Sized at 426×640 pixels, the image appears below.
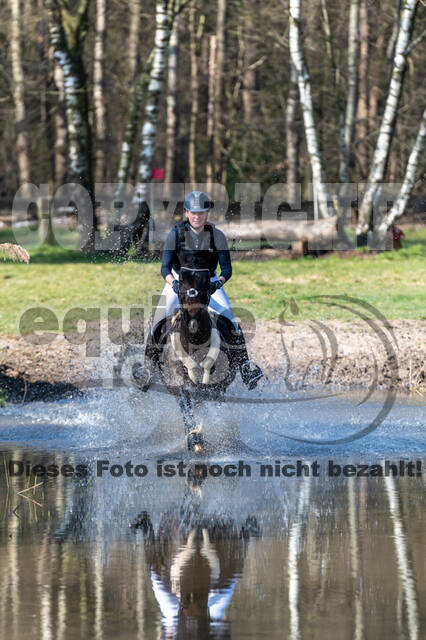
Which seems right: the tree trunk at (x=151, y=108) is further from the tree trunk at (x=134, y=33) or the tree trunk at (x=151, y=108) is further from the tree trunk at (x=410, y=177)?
the tree trunk at (x=134, y=33)

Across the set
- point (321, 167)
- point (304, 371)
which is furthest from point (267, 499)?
point (321, 167)

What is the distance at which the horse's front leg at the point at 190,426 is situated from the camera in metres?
10.0

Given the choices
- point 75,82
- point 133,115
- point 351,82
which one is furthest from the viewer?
point 351,82

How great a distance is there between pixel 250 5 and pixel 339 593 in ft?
126

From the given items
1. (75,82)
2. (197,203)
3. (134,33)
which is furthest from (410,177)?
(197,203)

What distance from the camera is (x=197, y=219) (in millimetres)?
10102

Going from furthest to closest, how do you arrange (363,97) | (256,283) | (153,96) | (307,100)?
(363,97) < (153,96) < (307,100) < (256,283)

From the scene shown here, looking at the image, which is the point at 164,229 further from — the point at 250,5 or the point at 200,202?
the point at 200,202

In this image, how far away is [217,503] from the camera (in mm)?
8086

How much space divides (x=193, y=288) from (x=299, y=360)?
5.54m

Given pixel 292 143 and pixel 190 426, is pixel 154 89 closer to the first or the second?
pixel 292 143

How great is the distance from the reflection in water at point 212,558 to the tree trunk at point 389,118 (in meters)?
17.0

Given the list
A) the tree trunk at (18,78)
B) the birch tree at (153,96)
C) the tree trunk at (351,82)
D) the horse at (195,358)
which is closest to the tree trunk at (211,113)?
the tree trunk at (18,78)

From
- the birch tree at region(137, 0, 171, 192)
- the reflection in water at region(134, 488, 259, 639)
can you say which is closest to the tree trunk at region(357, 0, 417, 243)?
the birch tree at region(137, 0, 171, 192)
